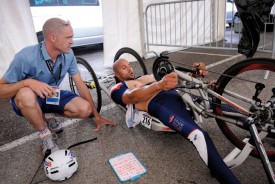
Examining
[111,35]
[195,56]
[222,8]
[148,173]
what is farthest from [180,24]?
[148,173]

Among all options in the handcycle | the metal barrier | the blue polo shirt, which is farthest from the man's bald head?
the metal barrier

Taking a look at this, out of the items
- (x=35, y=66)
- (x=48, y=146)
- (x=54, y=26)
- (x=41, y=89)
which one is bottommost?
(x=48, y=146)

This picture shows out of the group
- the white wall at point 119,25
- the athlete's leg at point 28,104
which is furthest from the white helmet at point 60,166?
the white wall at point 119,25

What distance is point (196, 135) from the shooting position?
5.22 feet

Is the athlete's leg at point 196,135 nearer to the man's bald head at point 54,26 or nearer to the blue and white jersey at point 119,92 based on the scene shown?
the blue and white jersey at point 119,92

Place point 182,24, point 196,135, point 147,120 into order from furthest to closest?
point 182,24, point 147,120, point 196,135

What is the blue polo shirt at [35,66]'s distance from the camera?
201 cm

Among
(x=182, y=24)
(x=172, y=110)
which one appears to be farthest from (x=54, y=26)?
(x=182, y=24)

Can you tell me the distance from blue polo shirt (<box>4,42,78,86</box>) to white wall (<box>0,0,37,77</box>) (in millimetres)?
Result: 2242

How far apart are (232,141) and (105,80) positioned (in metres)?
1.71

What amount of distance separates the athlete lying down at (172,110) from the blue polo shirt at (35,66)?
571 millimetres

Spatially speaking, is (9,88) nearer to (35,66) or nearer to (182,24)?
(35,66)

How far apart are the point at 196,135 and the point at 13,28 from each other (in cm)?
370

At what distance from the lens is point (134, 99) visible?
78.0 inches
